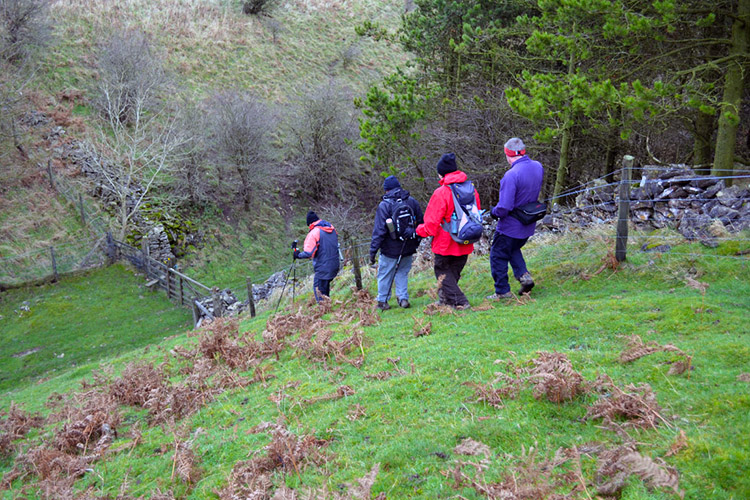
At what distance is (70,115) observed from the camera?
2797cm

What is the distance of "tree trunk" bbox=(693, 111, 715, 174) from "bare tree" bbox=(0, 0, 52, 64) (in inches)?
1246

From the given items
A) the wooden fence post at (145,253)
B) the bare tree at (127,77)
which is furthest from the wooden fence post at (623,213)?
the bare tree at (127,77)

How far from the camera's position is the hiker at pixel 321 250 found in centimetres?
974

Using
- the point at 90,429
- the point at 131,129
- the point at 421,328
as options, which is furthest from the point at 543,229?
the point at 131,129

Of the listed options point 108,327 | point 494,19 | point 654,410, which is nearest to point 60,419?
point 654,410

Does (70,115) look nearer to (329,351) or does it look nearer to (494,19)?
(494,19)

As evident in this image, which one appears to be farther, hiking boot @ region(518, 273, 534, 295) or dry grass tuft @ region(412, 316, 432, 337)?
hiking boot @ region(518, 273, 534, 295)

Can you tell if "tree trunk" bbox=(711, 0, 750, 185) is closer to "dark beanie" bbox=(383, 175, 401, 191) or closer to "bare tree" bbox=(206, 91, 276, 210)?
"dark beanie" bbox=(383, 175, 401, 191)

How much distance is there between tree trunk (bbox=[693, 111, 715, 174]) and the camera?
38.7ft

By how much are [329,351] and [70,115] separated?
28.4 metres

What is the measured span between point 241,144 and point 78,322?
13691 mm

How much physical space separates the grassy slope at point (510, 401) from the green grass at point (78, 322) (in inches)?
435

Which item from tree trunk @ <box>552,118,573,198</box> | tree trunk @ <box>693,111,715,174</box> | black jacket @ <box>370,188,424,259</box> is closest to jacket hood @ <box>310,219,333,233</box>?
black jacket @ <box>370,188,424,259</box>

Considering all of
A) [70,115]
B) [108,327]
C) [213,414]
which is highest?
[70,115]
